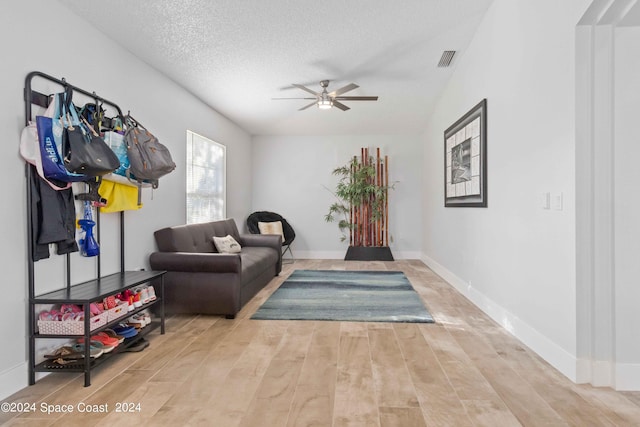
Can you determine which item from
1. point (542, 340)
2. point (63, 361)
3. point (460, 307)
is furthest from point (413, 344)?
point (63, 361)

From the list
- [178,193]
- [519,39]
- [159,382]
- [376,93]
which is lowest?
[159,382]

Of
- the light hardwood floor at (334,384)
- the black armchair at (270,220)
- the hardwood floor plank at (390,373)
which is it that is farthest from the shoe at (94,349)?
the black armchair at (270,220)

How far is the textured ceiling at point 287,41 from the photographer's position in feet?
10.3

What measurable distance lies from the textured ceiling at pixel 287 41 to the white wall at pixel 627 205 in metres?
1.54

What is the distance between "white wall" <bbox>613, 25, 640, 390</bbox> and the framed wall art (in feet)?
5.09

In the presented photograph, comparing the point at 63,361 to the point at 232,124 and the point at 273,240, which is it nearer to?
the point at 273,240

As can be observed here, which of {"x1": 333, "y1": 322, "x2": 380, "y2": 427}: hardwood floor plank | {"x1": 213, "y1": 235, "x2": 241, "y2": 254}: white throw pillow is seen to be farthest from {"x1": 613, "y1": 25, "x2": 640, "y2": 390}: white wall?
{"x1": 213, "y1": 235, "x2": 241, "y2": 254}: white throw pillow

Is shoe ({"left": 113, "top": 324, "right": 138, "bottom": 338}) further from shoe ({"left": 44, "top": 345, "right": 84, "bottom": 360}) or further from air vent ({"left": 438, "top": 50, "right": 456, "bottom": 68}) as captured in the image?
air vent ({"left": 438, "top": 50, "right": 456, "bottom": 68})

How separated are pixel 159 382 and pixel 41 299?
860mm

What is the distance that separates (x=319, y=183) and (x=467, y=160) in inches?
161

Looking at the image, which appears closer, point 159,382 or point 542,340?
point 159,382

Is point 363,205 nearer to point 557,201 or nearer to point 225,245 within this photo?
point 225,245

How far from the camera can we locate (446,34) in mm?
3895

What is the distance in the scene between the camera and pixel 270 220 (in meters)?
7.63
